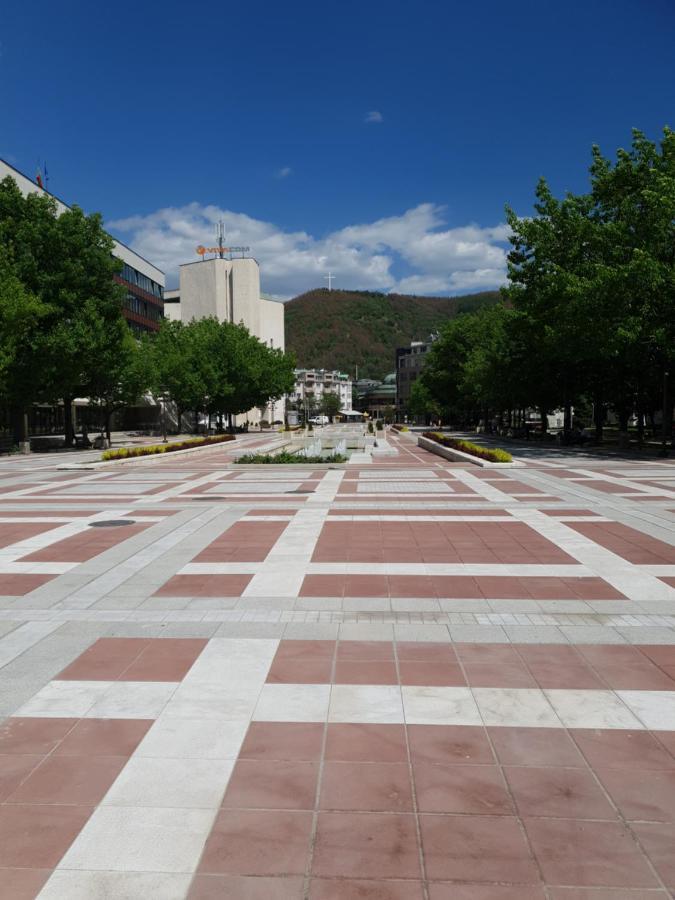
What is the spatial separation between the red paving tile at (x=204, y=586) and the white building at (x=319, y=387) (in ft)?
476

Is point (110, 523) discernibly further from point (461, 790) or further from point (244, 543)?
point (461, 790)

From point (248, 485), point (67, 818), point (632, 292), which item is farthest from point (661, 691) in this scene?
point (632, 292)

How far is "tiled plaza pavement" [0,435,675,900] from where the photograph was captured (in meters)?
3.32

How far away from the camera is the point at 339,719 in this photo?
481 centimetres

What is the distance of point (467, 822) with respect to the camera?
3629mm

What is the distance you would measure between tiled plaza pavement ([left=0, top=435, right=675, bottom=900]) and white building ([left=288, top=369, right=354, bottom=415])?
14499cm

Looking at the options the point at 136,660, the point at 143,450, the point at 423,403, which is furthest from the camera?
the point at 423,403

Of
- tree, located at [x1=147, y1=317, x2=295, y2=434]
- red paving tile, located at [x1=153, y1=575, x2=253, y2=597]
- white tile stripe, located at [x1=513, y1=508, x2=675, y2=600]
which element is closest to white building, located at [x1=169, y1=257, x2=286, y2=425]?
tree, located at [x1=147, y1=317, x2=295, y2=434]

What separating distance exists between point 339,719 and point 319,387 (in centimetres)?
17260

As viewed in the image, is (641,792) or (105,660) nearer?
(641,792)

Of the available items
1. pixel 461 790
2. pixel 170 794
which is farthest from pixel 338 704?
pixel 170 794

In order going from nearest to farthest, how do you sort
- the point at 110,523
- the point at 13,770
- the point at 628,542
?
the point at 13,770 → the point at 628,542 → the point at 110,523

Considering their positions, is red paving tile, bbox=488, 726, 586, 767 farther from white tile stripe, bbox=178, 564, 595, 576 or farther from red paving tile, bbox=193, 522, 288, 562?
red paving tile, bbox=193, 522, 288, 562

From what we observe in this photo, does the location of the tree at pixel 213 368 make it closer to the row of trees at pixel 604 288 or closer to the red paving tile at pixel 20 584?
the row of trees at pixel 604 288
